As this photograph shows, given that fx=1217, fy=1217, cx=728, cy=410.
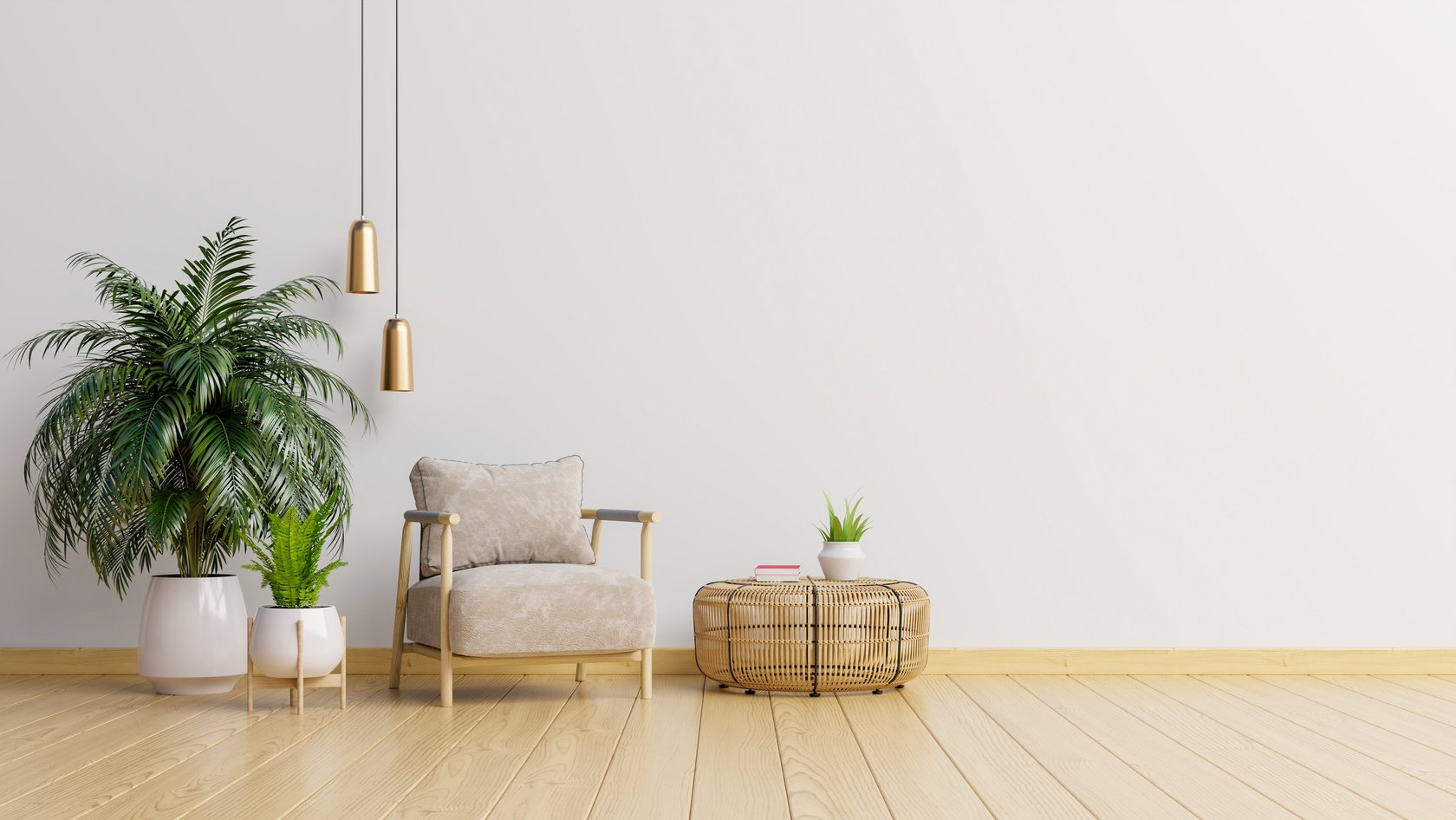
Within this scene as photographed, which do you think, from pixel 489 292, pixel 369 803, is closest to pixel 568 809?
pixel 369 803

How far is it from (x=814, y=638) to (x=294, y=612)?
1.59 metres

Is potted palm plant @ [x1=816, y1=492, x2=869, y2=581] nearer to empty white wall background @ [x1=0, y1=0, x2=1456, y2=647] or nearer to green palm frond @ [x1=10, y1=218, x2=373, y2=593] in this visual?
empty white wall background @ [x1=0, y1=0, x2=1456, y2=647]

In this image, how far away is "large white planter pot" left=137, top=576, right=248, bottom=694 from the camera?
385 centimetres

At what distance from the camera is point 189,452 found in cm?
380

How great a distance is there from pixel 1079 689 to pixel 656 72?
8.80 ft

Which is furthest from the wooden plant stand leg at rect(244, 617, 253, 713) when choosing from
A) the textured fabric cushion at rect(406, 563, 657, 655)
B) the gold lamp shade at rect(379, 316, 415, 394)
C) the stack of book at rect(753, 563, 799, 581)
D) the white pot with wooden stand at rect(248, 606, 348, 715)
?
the stack of book at rect(753, 563, 799, 581)

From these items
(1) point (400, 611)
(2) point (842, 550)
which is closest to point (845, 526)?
(2) point (842, 550)

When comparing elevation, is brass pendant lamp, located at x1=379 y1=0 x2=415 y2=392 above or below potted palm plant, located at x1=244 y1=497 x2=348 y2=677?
above

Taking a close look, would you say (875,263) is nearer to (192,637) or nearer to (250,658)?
(250,658)

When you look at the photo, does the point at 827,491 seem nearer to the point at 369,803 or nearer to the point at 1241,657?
the point at 1241,657

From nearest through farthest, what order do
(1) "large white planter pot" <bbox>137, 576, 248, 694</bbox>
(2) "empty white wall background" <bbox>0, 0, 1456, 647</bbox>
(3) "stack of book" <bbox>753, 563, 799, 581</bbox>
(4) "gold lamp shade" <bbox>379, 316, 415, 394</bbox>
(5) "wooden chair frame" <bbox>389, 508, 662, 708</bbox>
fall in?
(5) "wooden chair frame" <bbox>389, 508, 662, 708</bbox>
(1) "large white planter pot" <bbox>137, 576, 248, 694</bbox>
(3) "stack of book" <bbox>753, 563, 799, 581</bbox>
(4) "gold lamp shade" <bbox>379, 316, 415, 394</bbox>
(2) "empty white wall background" <bbox>0, 0, 1456, 647</bbox>

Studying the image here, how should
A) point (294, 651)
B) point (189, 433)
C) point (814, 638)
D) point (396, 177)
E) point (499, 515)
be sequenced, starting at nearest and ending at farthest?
1. point (294, 651)
2. point (189, 433)
3. point (814, 638)
4. point (499, 515)
5. point (396, 177)

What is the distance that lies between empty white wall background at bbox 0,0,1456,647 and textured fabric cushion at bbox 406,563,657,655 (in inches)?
28.3

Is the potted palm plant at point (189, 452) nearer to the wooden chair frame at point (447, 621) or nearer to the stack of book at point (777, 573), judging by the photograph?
the wooden chair frame at point (447, 621)
